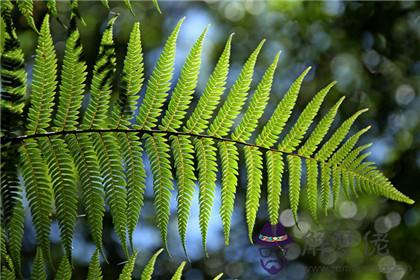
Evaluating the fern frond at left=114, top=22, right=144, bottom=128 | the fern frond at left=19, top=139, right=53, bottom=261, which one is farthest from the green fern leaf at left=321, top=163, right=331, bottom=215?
the fern frond at left=19, top=139, right=53, bottom=261

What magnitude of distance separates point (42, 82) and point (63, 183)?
0.14m

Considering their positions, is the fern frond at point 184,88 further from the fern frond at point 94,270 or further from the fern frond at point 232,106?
the fern frond at point 94,270

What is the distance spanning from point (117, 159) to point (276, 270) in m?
3.62

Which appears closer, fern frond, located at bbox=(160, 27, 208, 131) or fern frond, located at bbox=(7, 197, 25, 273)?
fern frond, located at bbox=(7, 197, 25, 273)

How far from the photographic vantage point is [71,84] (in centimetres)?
78

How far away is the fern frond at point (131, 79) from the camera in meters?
0.77

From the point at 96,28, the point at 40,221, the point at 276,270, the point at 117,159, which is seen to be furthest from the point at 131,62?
the point at 96,28

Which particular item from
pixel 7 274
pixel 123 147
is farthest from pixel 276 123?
pixel 7 274

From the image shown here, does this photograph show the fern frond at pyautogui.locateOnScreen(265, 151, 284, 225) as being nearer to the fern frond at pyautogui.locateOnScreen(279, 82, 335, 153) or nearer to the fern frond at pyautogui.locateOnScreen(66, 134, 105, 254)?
the fern frond at pyautogui.locateOnScreen(279, 82, 335, 153)

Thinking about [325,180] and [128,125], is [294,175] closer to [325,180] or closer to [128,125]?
[325,180]

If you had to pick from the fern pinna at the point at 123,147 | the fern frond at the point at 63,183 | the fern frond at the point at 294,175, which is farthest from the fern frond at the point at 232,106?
the fern frond at the point at 63,183

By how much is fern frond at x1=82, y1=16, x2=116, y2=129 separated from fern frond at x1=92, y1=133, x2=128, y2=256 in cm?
2

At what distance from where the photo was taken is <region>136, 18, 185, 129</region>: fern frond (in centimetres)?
79

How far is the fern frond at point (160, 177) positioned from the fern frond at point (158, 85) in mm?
28
